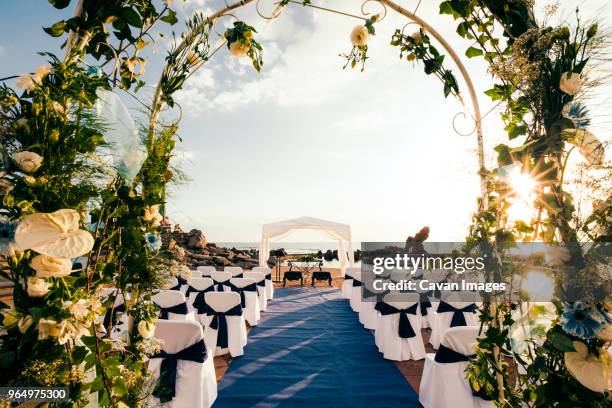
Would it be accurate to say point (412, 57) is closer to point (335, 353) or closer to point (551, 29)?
point (551, 29)

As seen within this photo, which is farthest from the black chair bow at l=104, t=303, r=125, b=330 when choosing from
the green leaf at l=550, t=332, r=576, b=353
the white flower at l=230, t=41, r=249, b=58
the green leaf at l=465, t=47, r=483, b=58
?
the green leaf at l=465, t=47, r=483, b=58

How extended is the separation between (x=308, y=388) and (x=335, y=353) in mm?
1221

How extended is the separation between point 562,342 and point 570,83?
1.04 meters

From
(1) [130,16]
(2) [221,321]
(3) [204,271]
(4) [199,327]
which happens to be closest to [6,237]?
(1) [130,16]

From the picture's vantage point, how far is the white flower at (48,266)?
1037mm

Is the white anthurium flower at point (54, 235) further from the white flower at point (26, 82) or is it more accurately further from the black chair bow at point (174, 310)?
the black chair bow at point (174, 310)

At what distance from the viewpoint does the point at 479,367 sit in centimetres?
175

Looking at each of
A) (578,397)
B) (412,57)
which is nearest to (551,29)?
(412,57)

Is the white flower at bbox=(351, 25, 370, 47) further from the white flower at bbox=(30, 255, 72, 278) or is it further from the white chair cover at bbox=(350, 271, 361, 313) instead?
the white chair cover at bbox=(350, 271, 361, 313)

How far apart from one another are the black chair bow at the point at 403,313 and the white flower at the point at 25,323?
174 inches

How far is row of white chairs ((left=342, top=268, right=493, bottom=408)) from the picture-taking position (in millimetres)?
2875

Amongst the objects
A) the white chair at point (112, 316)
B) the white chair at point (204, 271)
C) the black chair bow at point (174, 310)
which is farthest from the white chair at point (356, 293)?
the white chair at point (112, 316)

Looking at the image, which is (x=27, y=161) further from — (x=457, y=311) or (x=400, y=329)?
(x=457, y=311)

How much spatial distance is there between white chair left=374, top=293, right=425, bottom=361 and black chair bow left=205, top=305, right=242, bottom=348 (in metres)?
2.21
